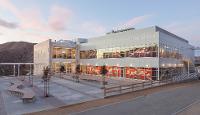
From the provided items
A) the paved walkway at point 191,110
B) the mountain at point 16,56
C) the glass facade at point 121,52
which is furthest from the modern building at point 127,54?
the mountain at point 16,56

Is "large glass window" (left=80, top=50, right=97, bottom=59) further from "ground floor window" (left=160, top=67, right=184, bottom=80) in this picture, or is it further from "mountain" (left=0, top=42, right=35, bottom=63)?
"mountain" (left=0, top=42, right=35, bottom=63)

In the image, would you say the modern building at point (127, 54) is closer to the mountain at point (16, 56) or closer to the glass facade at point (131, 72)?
the glass facade at point (131, 72)

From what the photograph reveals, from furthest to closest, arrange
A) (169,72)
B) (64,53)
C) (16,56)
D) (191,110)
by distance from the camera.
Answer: (16,56) < (64,53) < (169,72) < (191,110)

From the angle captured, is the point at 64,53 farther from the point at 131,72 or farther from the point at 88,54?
the point at 131,72

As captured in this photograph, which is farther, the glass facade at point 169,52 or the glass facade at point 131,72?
the glass facade at point 169,52

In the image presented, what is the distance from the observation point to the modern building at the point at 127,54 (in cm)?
4325

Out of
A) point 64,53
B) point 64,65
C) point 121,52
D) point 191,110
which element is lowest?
point 191,110

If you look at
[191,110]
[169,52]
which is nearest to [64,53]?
[169,52]

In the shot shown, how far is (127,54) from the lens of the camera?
4809 cm

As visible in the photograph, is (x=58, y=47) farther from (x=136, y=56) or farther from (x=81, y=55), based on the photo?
(x=136, y=56)

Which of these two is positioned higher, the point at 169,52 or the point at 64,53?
the point at 64,53

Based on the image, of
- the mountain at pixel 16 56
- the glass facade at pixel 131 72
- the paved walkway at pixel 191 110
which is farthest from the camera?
the mountain at pixel 16 56

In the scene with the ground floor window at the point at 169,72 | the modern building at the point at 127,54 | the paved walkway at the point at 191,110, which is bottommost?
the paved walkway at the point at 191,110

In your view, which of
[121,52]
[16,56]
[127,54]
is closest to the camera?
[127,54]
